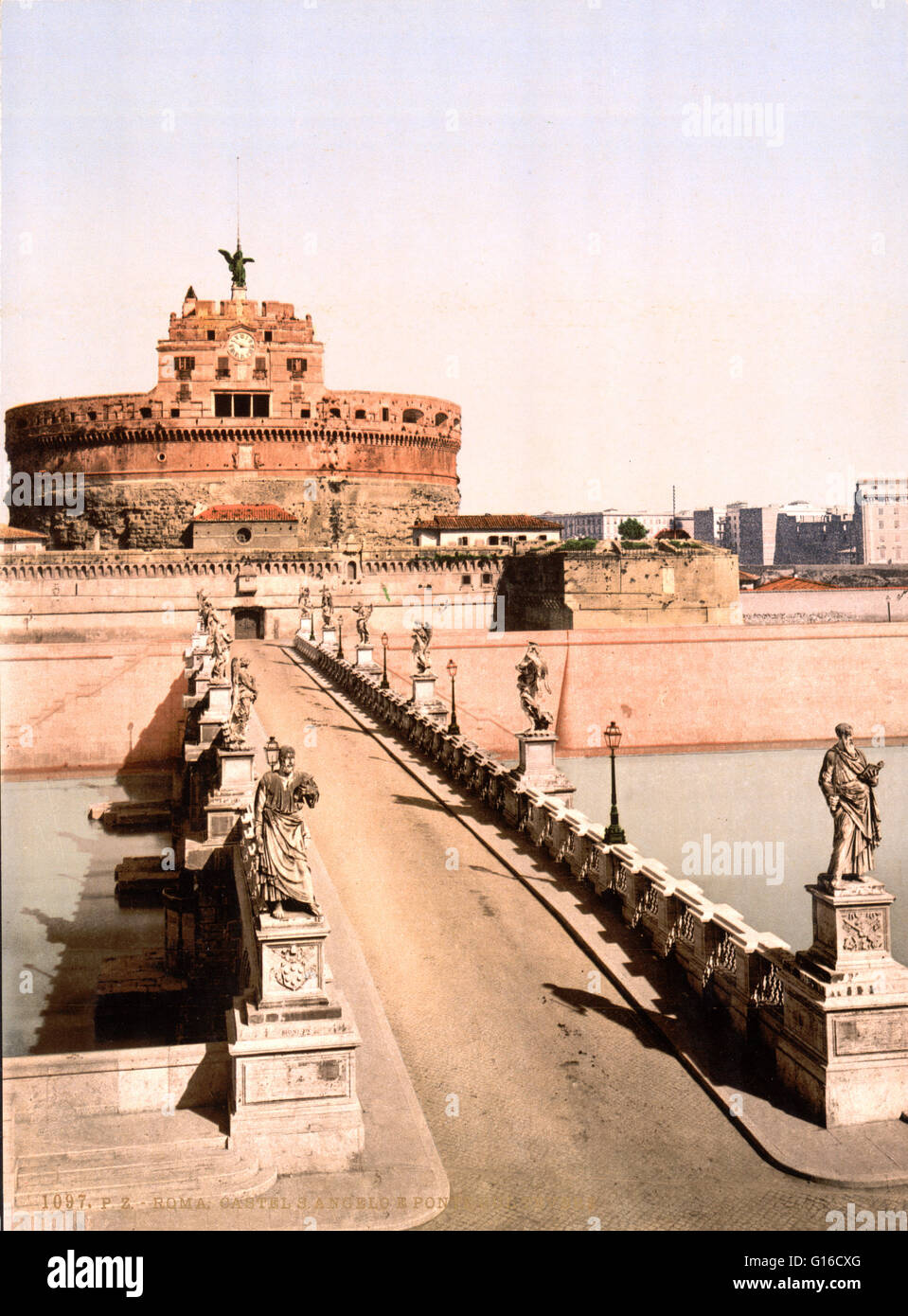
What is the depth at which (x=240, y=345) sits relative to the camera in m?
74.4

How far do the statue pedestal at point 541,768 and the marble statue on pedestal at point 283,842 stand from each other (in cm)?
992

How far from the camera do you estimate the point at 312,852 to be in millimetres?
14391

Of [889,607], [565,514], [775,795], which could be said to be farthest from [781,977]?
[565,514]

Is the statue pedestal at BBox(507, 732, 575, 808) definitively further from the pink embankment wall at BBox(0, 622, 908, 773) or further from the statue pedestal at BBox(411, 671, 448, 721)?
the pink embankment wall at BBox(0, 622, 908, 773)

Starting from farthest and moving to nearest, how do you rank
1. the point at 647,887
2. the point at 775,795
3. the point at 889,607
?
1. the point at 889,607
2. the point at 775,795
3. the point at 647,887

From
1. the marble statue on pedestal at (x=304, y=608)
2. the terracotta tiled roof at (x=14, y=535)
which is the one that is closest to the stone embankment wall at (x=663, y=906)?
the marble statue on pedestal at (x=304, y=608)

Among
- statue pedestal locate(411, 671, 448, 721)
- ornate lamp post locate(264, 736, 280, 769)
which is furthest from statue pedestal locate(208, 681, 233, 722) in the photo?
ornate lamp post locate(264, 736, 280, 769)

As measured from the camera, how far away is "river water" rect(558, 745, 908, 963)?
25250mm

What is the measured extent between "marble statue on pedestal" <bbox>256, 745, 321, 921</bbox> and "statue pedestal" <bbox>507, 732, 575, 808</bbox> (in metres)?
9.92

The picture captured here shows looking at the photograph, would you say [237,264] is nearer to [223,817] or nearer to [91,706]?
[91,706]

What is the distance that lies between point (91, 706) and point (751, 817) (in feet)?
63.5
